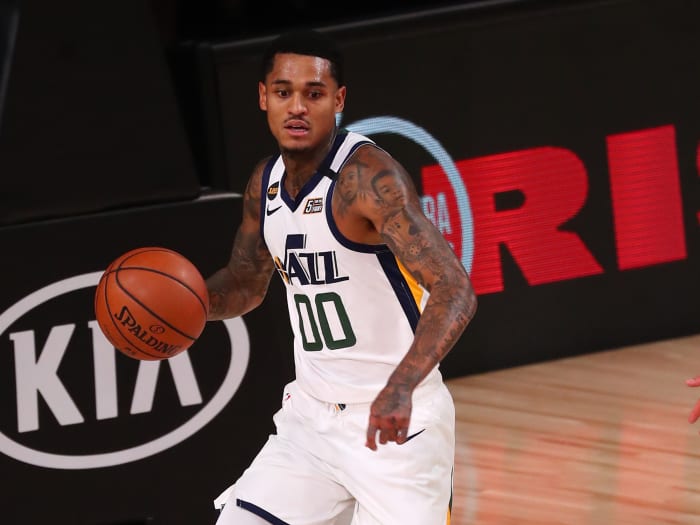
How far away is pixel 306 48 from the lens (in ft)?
12.6

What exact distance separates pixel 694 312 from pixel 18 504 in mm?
4035

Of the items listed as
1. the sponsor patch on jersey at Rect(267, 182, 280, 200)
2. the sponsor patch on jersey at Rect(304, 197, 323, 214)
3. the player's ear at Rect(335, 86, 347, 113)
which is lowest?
the sponsor patch on jersey at Rect(304, 197, 323, 214)

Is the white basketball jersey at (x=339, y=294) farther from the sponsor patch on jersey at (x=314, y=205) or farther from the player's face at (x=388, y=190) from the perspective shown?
the player's face at (x=388, y=190)

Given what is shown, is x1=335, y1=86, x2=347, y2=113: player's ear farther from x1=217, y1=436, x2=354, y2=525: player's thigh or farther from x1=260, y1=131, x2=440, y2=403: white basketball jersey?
x1=217, y1=436, x2=354, y2=525: player's thigh

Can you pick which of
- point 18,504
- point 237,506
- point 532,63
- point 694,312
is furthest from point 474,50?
point 237,506

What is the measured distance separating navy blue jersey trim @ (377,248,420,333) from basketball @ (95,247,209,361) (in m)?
0.62

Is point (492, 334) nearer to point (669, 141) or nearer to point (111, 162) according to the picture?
point (669, 141)

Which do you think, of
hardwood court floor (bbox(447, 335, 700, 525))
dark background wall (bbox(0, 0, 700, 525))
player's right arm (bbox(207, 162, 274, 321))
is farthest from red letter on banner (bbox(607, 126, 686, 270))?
player's right arm (bbox(207, 162, 274, 321))

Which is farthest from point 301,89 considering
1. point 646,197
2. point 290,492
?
point 646,197

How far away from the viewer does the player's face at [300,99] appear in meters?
3.83

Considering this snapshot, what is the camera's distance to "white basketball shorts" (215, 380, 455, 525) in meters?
3.86

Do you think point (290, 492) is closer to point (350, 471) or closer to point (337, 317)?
point (350, 471)

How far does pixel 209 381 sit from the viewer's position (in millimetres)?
5395

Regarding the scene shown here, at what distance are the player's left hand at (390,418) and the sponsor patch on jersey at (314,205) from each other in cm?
67
